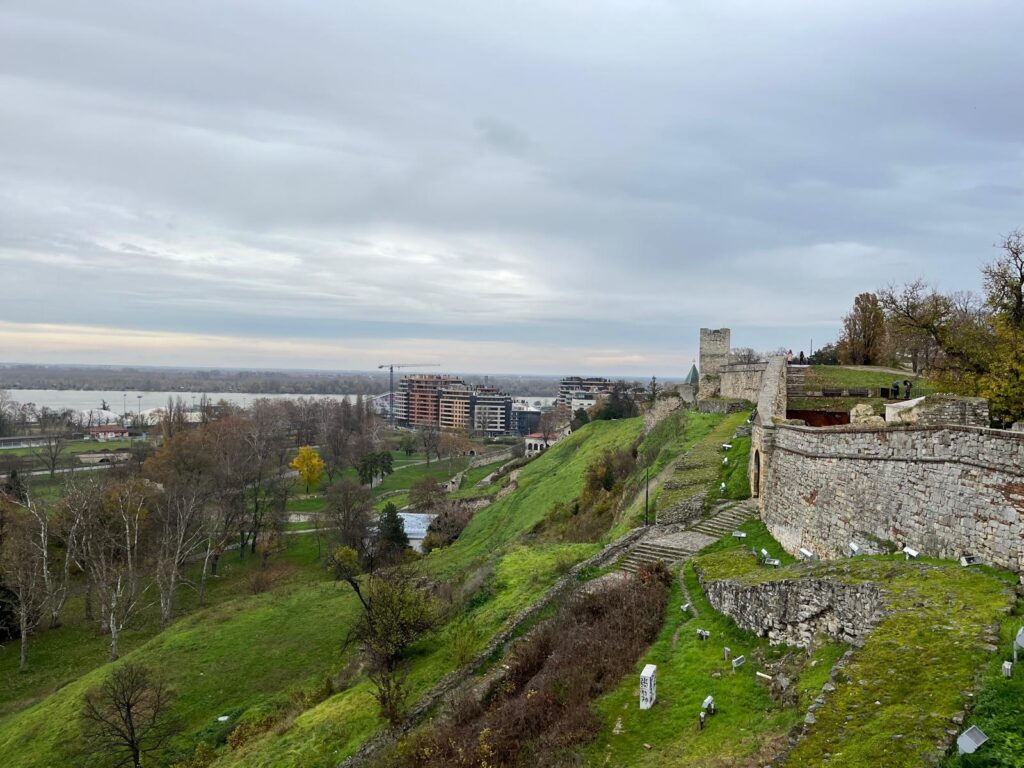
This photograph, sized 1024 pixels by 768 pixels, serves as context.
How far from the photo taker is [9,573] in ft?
87.9

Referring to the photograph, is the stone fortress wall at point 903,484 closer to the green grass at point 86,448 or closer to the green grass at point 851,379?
the green grass at point 851,379

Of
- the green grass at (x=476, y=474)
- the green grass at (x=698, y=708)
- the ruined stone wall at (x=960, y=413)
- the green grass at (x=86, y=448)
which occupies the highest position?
the ruined stone wall at (x=960, y=413)

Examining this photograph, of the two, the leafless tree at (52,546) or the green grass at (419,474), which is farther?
the green grass at (419,474)

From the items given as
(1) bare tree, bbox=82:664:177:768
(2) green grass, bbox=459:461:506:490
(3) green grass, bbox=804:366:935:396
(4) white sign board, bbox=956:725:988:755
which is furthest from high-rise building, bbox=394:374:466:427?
(4) white sign board, bbox=956:725:988:755

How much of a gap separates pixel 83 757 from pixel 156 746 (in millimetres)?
2110

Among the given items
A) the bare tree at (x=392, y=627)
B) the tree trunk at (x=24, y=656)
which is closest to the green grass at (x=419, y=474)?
the tree trunk at (x=24, y=656)

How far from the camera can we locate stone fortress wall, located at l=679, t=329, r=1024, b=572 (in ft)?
28.2

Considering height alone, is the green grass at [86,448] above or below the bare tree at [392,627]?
below

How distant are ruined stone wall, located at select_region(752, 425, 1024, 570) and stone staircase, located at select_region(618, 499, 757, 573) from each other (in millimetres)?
2371

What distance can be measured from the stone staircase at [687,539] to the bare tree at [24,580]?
25378 millimetres

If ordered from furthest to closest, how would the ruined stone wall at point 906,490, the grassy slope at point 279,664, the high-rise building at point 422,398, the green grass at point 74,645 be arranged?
1. the high-rise building at point 422,398
2. the green grass at point 74,645
3. the grassy slope at point 279,664
4. the ruined stone wall at point 906,490

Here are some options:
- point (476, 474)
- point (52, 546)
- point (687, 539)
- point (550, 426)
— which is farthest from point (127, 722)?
point (550, 426)

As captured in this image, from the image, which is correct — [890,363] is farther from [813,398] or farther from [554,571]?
[554,571]

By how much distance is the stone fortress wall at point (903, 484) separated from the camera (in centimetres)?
861
